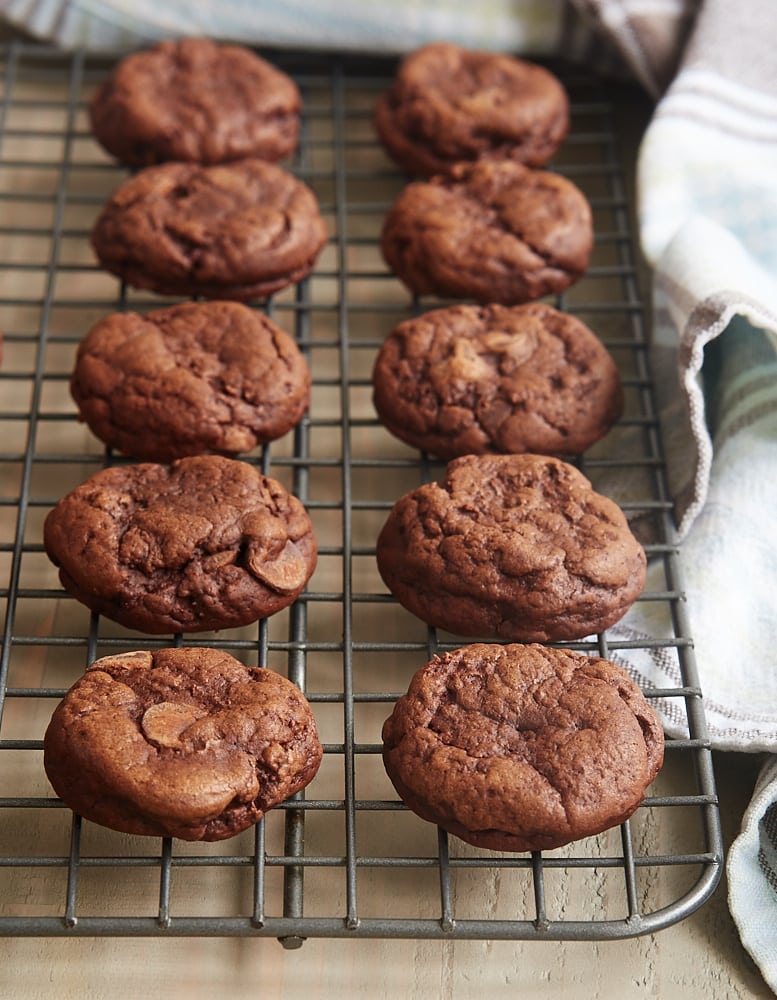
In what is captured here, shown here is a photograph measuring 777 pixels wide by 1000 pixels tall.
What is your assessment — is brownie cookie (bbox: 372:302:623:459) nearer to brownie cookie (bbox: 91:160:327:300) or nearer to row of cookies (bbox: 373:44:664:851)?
row of cookies (bbox: 373:44:664:851)

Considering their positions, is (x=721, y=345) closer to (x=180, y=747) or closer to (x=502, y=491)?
(x=502, y=491)

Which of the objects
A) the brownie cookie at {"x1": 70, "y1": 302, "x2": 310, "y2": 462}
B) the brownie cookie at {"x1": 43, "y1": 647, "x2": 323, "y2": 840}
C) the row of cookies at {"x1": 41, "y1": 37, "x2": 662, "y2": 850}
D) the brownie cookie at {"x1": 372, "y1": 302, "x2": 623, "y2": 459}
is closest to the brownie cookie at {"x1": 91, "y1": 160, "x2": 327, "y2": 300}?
the brownie cookie at {"x1": 70, "y1": 302, "x2": 310, "y2": 462}

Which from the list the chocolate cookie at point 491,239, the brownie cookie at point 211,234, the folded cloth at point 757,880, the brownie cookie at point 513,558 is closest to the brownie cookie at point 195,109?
the brownie cookie at point 211,234

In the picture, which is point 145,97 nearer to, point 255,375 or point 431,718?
point 255,375

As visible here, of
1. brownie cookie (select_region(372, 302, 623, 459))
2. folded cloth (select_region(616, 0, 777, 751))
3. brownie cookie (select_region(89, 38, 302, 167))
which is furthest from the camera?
brownie cookie (select_region(89, 38, 302, 167))

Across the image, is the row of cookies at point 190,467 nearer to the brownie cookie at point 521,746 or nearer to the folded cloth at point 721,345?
the brownie cookie at point 521,746

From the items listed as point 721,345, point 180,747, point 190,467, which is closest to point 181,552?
point 190,467
